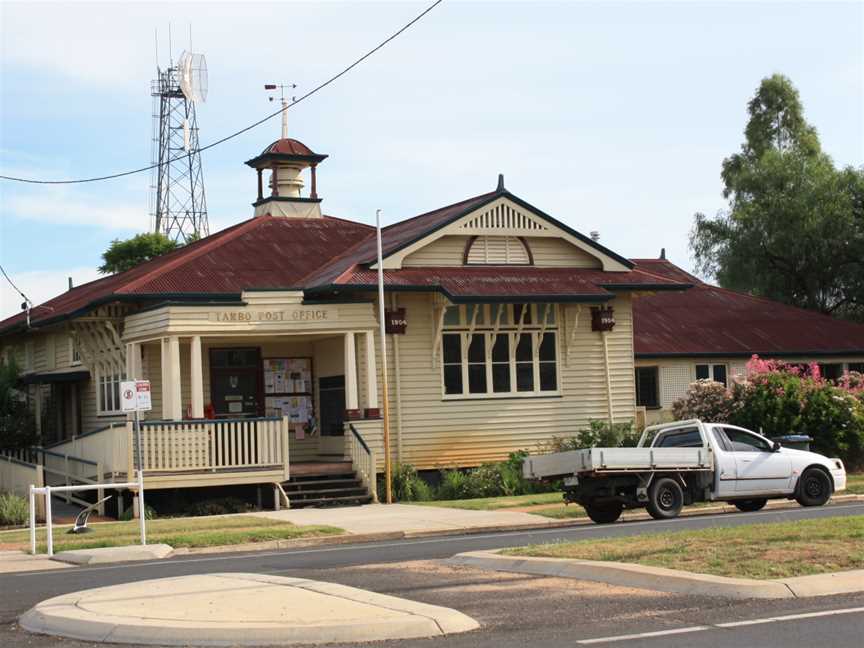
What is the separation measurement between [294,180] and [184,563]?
19.2 m

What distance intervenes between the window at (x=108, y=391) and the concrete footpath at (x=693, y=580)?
19.0 m

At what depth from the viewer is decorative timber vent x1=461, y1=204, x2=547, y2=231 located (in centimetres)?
3041

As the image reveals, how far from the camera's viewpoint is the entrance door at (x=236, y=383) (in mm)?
29906

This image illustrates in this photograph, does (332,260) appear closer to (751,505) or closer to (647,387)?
(647,387)

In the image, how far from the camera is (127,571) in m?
16.6

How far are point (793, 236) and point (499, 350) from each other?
2294 centimetres

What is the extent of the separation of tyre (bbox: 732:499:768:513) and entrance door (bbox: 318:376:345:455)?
30.9ft

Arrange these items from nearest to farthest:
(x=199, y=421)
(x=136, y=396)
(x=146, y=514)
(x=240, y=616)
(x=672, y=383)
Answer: (x=240, y=616) → (x=136, y=396) → (x=146, y=514) → (x=199, y=421) → (x=672, y=383)

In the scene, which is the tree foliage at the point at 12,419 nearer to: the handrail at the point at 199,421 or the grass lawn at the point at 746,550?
the handrail at the point at 199,421

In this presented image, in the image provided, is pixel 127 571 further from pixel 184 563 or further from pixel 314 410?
pixel 314 410

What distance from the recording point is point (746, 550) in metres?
13.6

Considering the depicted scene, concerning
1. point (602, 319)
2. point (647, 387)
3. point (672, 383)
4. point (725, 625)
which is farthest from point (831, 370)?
point (725, 625)

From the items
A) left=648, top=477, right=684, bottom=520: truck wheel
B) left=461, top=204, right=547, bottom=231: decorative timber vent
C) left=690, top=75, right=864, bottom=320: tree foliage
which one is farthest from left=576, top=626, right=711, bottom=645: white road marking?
left=690, top=75, right=864, bottom=320: tree foliage

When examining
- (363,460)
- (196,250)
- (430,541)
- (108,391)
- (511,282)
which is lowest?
(430,541)
